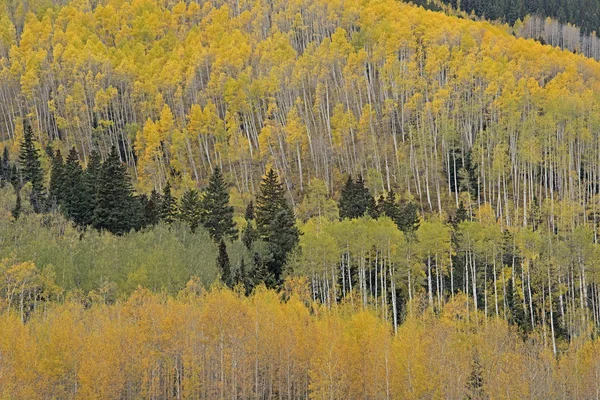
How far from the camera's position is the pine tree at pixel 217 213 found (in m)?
86.4

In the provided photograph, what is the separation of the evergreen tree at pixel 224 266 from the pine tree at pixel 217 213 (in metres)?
8.90

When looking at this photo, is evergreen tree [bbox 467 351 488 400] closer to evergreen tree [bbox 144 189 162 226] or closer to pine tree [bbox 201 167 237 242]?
pine tree [bbox 201 167 237 242]

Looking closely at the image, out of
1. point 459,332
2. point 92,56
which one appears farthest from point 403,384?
point 92,56

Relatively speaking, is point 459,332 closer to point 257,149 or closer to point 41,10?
point 257,149

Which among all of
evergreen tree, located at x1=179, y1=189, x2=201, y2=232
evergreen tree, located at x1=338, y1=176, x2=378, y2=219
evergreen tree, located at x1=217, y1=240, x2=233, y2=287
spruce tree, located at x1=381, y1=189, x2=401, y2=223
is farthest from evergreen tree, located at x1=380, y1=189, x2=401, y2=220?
evergreen tree, located at x1=179, y1=189, x2=201, y2=232

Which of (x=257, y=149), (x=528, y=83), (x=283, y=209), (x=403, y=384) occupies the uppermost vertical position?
(x=528, y=83)

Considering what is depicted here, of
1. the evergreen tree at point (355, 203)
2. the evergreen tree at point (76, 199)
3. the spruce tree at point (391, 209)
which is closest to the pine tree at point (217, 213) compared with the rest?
the evergreen tree at point (355, 203)

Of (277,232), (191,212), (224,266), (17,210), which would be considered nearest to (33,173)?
(17,210)

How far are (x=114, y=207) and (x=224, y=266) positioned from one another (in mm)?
21071

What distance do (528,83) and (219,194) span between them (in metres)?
51.8

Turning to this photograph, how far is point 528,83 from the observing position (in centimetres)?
11481

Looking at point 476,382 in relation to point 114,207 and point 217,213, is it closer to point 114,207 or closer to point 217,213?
point 217,213

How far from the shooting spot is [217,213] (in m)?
89.3

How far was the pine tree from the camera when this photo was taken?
284 ft
